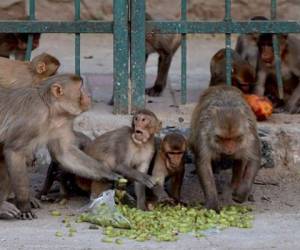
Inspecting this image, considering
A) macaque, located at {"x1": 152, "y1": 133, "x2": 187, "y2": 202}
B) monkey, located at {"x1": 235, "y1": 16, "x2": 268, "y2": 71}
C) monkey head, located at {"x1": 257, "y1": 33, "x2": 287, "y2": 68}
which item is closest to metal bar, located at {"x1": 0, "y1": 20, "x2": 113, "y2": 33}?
macaque, located at {"x1": 152, "y1": 133, "x2": 187, "y2": 202}

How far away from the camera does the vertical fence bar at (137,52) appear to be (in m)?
9.85

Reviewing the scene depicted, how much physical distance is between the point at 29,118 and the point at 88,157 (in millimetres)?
609

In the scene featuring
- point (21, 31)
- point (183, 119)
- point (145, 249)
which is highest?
point (21, 31)

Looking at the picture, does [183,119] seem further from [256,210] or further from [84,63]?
[84,63]

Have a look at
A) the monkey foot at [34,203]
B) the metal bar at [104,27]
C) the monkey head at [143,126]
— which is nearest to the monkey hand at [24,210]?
the monkey foot at [34,203]

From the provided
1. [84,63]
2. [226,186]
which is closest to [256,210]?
[226,186]

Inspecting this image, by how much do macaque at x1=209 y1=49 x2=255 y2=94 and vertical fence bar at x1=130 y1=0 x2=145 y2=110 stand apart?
48.9 inches

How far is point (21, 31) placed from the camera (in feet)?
32.6

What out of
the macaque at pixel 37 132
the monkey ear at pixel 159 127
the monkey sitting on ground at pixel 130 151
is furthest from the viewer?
the monkey ear at pixel 159 127

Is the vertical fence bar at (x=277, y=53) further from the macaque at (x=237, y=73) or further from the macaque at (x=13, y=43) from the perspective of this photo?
the macaque at (x=13, y=43)

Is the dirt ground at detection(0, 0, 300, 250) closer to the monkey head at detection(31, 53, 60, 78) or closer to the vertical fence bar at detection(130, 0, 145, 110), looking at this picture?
the vertical fence bar at detection(130, 0, 145, 110)

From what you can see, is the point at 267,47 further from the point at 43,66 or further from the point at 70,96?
the point at 70,96

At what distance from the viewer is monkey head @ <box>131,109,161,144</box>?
30.0 feet

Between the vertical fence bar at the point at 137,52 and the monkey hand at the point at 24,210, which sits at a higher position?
the vertical fence bar at the point at 137,52
